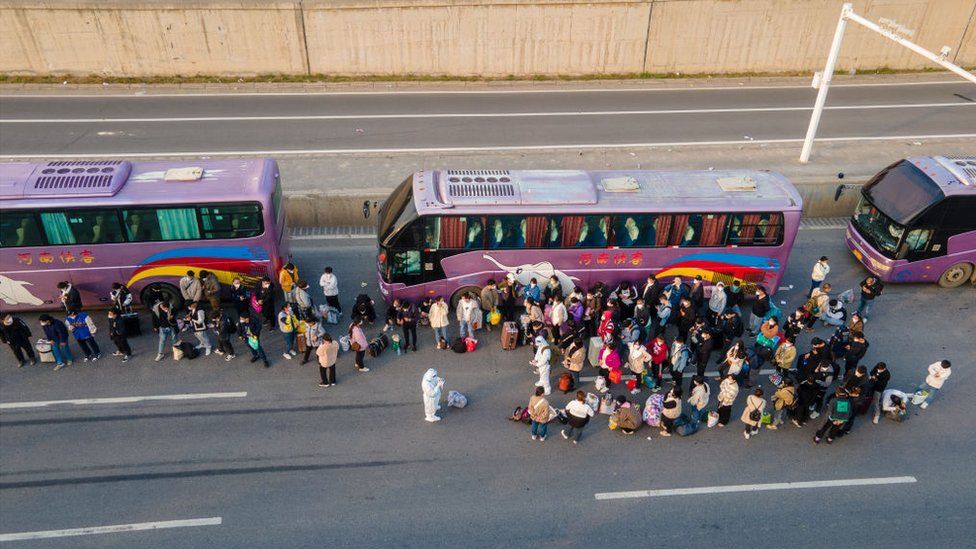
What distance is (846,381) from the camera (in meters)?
13.0

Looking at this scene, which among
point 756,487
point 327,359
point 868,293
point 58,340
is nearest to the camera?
point 756,487

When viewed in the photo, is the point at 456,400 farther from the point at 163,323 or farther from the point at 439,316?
the point at 163,323

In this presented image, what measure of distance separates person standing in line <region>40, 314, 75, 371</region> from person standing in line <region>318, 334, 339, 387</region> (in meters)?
5.46

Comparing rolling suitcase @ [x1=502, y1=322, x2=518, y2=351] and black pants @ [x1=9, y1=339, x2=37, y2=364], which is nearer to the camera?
black pants @ [x1=9, y1=339, x2=37, y2=364]

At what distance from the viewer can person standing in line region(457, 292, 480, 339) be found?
49.0 ft

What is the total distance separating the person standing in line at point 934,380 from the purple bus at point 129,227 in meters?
14.4

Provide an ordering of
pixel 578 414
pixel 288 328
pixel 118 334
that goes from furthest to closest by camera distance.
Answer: pixel 288 328
pixel 118 334
pixel 578 414

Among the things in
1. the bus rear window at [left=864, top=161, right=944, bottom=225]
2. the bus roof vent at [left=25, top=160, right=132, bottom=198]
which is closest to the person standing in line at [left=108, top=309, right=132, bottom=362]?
the bus roof vent at [left=25, top=160, right=132, bottom=198]

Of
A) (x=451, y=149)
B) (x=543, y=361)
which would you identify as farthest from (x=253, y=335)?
(x=451, y=149)

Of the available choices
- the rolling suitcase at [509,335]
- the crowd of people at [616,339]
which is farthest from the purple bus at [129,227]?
the rolling suitcase at [509,335]

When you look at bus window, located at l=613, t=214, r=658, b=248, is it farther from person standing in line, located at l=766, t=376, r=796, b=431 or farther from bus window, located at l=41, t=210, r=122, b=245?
bus window, located at l=41, t=210, r=122, b=245

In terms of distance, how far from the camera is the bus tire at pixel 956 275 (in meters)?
17.4

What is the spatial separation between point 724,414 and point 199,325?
11128mm

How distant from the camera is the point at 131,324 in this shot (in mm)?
15422
